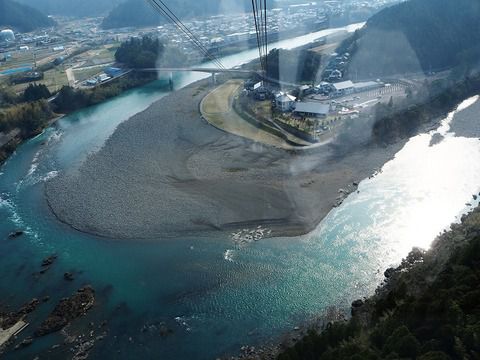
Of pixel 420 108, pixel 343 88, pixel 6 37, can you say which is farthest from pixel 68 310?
pixel 6 37

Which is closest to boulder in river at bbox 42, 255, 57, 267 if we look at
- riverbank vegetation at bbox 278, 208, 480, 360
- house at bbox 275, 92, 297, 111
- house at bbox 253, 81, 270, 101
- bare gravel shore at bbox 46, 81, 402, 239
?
bare gravel shore at bbox 46, 81, 402, 239

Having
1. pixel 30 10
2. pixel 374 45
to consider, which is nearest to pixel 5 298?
pixel 374 45

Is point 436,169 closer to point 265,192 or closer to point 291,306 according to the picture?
point 265,192

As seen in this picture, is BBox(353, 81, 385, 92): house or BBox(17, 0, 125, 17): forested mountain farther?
BBox(17, 0, 125, 17): forested mountain

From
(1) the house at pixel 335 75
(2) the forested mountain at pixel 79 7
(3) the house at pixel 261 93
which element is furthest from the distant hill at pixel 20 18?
(1) the house at pixel 335 75

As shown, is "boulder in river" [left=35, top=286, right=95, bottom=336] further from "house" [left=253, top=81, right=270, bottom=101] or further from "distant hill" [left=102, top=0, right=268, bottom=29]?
"distant hill" [left=102, top=0, right=268, bottom=29]
